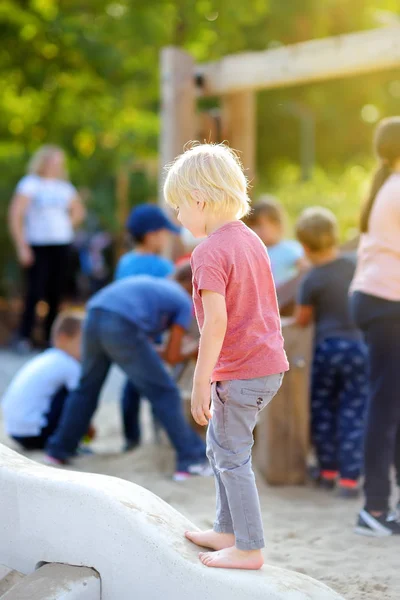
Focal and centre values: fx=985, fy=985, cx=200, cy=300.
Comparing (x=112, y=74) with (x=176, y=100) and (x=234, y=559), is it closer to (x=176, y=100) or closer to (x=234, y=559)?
(x=176, y=100)

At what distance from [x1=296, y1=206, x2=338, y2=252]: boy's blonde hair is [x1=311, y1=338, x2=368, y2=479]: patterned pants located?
47cm

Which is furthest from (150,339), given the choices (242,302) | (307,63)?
(307,63)

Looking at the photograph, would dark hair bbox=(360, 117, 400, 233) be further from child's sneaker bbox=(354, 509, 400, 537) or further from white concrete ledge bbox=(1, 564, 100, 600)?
white concrete ledge bbox=(1, 564, 100, 600)

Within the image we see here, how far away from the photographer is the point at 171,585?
2.84 m

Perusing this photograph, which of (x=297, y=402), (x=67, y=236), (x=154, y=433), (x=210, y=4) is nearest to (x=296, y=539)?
(x=297, y=402)

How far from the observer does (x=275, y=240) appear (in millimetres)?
5895

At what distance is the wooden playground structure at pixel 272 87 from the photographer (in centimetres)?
493

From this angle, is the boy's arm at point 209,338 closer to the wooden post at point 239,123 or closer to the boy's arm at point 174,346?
the boy's arm at point 174,346

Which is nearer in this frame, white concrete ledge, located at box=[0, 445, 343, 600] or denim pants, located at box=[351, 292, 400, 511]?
white concrete ledge, located at box=[0, 445, 343, 600]

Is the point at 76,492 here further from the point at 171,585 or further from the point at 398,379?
the point at 398,379

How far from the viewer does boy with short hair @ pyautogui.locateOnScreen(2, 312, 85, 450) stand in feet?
18.2

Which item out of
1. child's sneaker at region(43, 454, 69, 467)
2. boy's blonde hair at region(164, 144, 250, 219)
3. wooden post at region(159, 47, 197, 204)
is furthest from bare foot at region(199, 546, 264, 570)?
wooden post at region(159, 47, 197, 204)

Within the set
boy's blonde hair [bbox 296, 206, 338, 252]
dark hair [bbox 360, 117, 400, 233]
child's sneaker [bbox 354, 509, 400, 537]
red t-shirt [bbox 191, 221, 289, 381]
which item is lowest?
child's sneaker [bbox 354, 509, 400, 537]

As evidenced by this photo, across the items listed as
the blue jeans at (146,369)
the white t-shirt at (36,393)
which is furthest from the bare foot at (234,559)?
the white t-shirt at (36,393)
